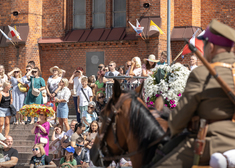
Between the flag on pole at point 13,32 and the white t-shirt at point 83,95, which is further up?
the flag on pole at point 13,32

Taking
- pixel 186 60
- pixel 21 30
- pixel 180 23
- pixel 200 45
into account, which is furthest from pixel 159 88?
pixel 21 30

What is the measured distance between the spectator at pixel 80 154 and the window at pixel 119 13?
11.0 meters

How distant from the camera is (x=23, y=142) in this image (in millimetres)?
13289

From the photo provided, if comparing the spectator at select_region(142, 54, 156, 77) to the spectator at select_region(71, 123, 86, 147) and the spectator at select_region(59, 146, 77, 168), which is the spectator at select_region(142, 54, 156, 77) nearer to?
the spectator at select_region(71, 123, 86, 147)

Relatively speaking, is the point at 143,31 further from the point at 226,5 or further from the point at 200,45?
the point at 200,45

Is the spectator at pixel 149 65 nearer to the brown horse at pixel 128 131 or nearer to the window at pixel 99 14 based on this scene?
the brown horse at pixel 128 131

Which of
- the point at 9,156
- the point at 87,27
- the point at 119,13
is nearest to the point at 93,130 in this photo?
the point at 9,156

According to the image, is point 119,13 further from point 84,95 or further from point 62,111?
point 62,111

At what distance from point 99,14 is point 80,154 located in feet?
38.9

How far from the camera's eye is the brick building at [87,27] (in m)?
18.5

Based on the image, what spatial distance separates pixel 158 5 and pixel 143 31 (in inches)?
53.7

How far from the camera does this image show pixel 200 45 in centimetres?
1002

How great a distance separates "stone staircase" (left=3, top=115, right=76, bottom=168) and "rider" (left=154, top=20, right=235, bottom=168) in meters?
8.40

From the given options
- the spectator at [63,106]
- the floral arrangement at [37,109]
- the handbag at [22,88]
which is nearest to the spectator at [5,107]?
the handbag at [22,88]
